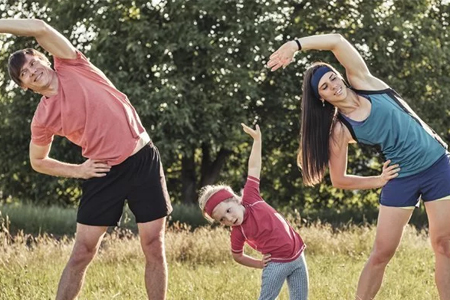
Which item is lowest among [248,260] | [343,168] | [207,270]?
[207,270]

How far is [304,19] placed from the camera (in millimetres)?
19344

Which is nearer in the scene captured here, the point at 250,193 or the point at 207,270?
the point at 250,193

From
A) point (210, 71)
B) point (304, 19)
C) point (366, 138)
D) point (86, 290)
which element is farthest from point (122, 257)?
point (304, 19)

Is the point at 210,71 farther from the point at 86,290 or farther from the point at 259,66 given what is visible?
the point at 86,290

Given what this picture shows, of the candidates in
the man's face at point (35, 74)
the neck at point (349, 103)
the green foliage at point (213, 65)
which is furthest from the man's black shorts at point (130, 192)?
the green foliage at point (213, 65)

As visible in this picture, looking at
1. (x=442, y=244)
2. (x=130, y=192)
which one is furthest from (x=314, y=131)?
(x=130, y=192)

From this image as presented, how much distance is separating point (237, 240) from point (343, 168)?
88 cm

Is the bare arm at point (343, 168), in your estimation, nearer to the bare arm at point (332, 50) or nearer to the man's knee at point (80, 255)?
the bare arm at point (332, 50)

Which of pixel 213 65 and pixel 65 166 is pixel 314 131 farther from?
pixel 213 65

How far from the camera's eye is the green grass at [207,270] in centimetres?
678

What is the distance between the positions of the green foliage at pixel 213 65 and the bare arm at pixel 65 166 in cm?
1125

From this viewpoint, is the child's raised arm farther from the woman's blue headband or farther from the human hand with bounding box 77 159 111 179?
the human hand with bounding box 77 159 111 179

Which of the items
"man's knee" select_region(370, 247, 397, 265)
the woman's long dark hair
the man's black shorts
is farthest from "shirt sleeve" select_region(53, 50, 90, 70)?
"man's knee" select_region(370, 247, 397, 265)

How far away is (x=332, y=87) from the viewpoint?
17.1 feet
